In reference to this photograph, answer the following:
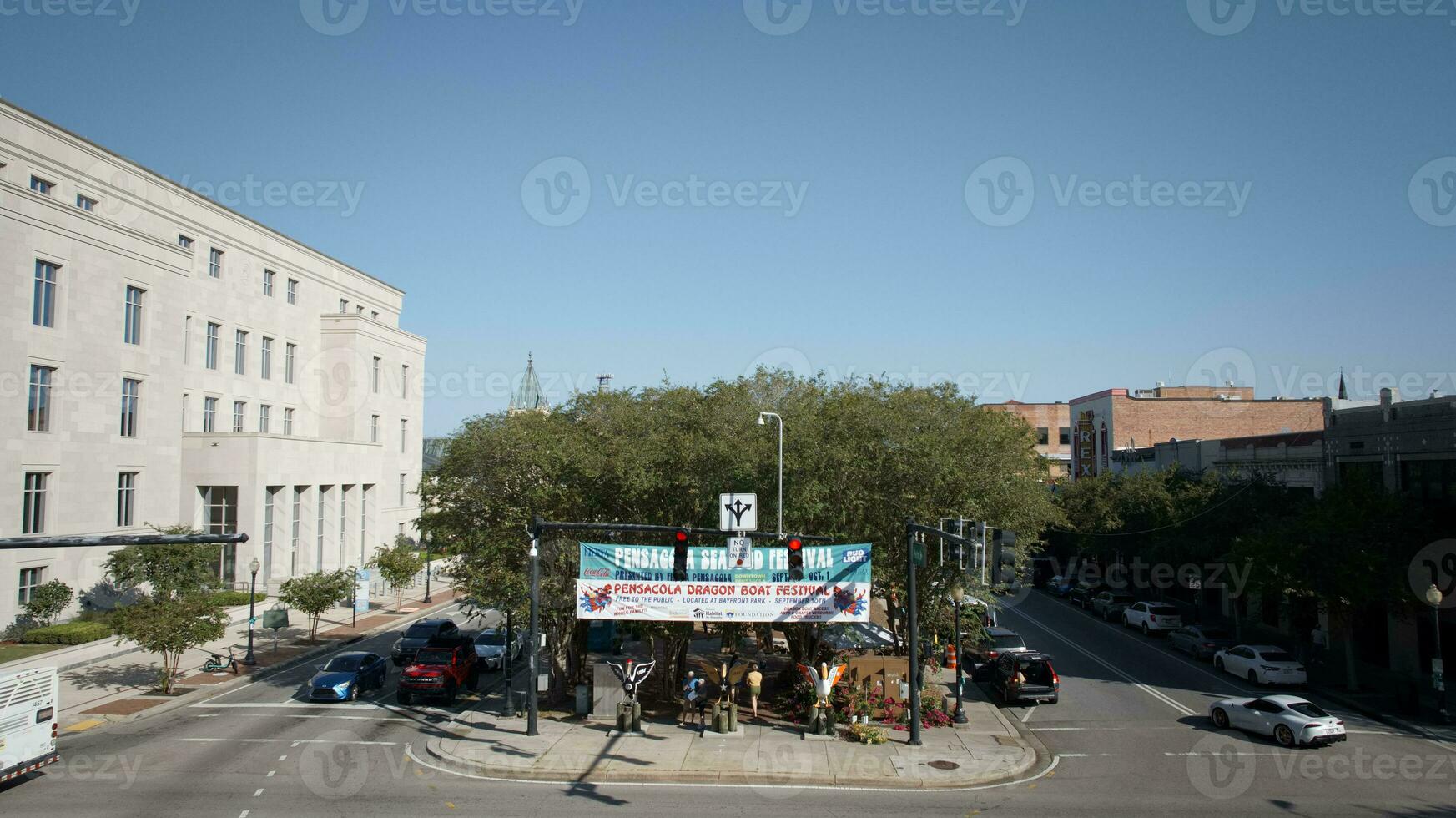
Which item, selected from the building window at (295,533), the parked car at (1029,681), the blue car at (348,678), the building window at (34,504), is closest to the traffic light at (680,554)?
the parked car at (1029,681)

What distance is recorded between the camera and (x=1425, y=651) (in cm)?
3281

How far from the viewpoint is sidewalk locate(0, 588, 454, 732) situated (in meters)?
27.6

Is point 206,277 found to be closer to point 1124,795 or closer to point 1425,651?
point 1124,795

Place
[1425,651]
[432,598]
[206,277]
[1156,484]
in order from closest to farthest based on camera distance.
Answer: [1425,651] < [1156,484] < [206,277] < [432,598]

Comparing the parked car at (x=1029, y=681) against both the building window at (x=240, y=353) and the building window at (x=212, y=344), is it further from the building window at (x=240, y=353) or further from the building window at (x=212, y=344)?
the building window at (x=240, y=353)

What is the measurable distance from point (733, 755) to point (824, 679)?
3746 mm

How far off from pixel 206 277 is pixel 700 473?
43.9m

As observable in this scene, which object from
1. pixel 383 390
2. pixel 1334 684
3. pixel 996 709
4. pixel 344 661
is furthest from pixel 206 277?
pixel 1334 684

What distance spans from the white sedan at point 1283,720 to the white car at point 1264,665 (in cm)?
783

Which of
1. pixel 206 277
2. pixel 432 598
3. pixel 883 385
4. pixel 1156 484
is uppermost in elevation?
pixel 206 277

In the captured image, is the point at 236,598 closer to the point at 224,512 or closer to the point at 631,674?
the point at 224,512

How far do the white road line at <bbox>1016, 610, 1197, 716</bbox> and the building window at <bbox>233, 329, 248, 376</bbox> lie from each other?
164 feet

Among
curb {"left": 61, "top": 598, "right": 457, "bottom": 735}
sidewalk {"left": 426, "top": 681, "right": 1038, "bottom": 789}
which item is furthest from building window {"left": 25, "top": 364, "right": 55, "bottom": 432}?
sidewalk {"left": 426, "top": 681, "right": 1038, "bottom": 789}

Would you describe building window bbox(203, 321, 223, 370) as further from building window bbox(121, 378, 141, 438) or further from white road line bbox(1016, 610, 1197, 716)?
white road line bbox(1016, 610, 1197, 716)
